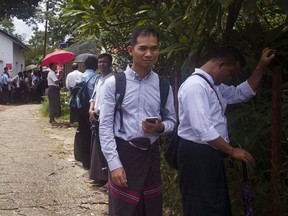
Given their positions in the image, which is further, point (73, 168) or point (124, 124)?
point (73, 168)

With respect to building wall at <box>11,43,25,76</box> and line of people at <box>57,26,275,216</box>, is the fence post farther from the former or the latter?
building wall at <box>11,43,25,76</box>

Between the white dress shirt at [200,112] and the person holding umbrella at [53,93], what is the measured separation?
28.4ft

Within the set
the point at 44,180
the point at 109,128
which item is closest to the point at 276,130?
the point at 109,128

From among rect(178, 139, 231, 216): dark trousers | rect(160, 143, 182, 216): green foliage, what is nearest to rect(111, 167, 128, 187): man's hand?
rect(178, 139, 231, 216): dark trousers

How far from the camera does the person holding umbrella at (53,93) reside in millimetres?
10977

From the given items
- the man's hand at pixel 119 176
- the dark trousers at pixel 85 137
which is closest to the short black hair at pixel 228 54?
the man's hand at pixel 119 176

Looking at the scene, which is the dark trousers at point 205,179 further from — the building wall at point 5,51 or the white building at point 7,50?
the building wall at point 5,51

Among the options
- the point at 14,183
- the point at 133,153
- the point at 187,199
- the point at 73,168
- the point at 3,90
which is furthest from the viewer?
the point at 3,90

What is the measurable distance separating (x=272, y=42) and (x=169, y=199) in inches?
78.7

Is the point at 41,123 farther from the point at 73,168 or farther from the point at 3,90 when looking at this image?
the point at 3,90

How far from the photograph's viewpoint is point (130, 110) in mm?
2879

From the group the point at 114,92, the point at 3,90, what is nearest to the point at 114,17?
the point at 114,92

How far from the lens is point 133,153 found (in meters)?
2.88

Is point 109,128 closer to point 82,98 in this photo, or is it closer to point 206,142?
point 206,142
